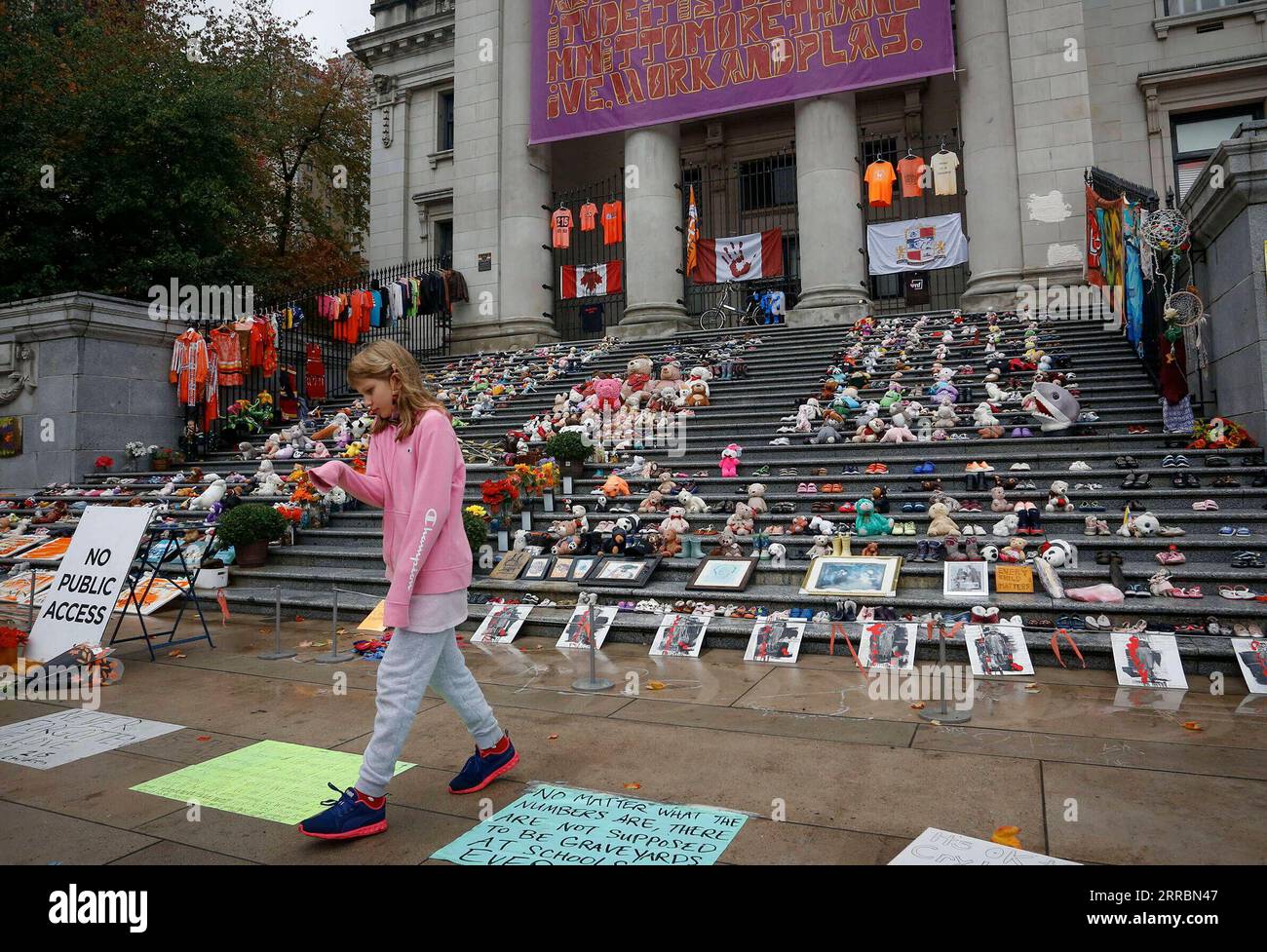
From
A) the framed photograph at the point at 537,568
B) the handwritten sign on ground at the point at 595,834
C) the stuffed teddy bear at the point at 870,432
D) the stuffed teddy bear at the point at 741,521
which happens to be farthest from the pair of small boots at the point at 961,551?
the handwritten sign on ground at the point at 595,834

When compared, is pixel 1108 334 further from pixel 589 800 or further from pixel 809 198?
pixel 589 800

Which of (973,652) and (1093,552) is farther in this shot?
(1093,552)

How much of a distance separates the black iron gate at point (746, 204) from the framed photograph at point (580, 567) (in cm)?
1559

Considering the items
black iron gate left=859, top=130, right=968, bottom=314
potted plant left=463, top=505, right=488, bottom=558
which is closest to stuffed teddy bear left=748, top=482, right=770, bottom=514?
potted plant left=463, top=505, right=488, bottom=558

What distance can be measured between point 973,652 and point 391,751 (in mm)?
4628

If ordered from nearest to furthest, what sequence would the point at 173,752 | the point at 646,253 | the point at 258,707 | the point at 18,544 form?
the point at 173,752, the point at 258,707, the point at 18,544, the point at 646,253

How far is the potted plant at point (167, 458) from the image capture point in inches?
647

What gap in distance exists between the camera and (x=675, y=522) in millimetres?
9281

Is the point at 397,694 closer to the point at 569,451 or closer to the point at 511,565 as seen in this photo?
the point at 511,565

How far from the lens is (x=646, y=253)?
21250mm

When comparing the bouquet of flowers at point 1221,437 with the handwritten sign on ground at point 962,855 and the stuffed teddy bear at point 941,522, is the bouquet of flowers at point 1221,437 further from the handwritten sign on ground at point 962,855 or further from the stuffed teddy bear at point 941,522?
the handwritten sign on ground at point 962,855
